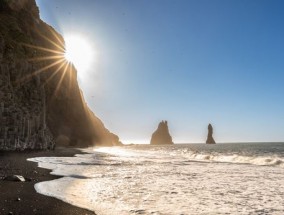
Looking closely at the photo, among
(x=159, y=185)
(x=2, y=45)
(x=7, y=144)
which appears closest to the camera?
(x=159, y=185)

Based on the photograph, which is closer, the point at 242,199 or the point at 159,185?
the point at 242,199

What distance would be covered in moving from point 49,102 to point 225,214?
12415cm

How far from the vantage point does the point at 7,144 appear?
156 feet

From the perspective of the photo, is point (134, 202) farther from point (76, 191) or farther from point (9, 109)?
point (9, 109)

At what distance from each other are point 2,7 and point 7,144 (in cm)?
4917

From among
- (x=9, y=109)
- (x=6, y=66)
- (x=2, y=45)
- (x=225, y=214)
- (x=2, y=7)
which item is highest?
(x=2, y=7)

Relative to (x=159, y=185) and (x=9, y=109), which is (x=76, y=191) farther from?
(x=9, y=109)

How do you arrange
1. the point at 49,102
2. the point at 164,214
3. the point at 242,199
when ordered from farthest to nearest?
the point at 49,102 < the point at 242,199 < the point at 164,214

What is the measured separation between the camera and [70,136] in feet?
465

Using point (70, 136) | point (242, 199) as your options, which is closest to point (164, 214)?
point (242, 199)

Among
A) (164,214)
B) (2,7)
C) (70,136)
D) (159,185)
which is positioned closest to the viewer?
(164,214)

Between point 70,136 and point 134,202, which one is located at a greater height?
point 70,136

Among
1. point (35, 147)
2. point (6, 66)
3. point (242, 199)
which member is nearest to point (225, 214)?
point (242, 199)

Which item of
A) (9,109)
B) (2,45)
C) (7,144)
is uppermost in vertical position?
(2,45)
